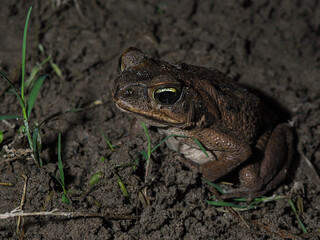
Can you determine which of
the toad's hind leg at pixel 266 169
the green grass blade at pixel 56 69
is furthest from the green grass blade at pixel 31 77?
the toad's hind leg at pixel 266 169

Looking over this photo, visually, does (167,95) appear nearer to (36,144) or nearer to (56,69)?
(36,144)

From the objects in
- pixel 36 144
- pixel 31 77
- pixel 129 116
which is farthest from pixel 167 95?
pixel 31 77

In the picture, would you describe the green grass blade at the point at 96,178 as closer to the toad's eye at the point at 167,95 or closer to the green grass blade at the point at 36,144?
the green grass blade at the point at 36,144

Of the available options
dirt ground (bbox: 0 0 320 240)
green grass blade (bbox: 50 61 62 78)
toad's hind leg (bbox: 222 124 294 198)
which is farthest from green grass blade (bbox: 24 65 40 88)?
toad's hind leg (bbox: 222 124 294 198)

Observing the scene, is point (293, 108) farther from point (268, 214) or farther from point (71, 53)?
point (71, 53)

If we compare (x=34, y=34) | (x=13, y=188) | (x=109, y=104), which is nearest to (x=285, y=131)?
(x=109, y=104)
